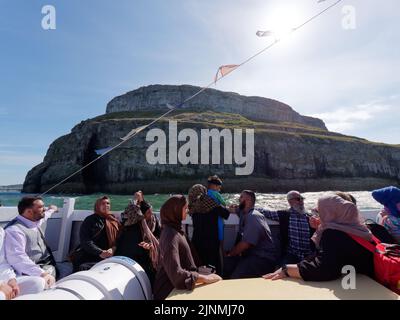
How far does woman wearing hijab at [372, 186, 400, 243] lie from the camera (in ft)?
10.3

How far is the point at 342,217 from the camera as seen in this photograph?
2.13m

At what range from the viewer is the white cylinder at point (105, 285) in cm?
175

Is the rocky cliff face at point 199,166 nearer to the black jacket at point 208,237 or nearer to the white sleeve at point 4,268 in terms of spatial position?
the black jacket at point 208,237

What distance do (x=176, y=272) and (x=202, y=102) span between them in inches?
4093

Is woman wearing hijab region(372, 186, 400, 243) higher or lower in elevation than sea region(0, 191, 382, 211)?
higher

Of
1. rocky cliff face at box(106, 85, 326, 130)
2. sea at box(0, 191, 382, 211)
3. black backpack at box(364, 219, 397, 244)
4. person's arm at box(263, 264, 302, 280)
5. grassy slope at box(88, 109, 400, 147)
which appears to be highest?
rocky cliff face at box(106, 85, 326, 130)

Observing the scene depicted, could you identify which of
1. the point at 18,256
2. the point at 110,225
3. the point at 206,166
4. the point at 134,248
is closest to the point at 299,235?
the point at 134,248

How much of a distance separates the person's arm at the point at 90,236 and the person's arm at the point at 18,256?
0.77 metres

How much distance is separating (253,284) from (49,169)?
6269 centimetres

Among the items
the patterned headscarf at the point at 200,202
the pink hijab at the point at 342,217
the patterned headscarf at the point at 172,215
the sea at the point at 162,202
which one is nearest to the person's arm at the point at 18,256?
the patterned headscarf at the point at 172,215

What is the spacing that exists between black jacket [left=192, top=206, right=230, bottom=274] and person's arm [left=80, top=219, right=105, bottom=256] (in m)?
1.49

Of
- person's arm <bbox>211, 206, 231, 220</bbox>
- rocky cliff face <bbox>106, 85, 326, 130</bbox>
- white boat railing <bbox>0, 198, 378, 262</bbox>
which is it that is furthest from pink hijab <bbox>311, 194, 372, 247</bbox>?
rocky cliff face <bbox>106, 85, 326, 130</bbox>

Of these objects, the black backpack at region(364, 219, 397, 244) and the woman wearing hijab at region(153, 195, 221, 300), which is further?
the black backpack at region(364, 219, 397, 244)

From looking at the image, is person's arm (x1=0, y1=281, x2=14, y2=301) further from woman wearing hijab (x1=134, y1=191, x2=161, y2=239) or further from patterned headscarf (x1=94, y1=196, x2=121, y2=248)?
woman wearing hijab (x1=134, y1=191, x2=161, y2=239)
